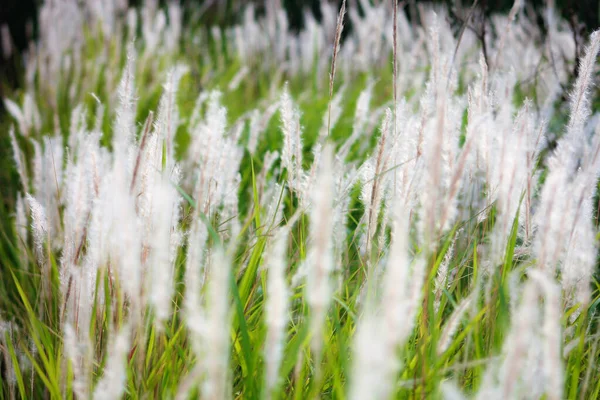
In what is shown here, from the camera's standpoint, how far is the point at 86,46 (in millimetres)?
4395

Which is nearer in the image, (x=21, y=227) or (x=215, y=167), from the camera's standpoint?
(x=215, y=167)

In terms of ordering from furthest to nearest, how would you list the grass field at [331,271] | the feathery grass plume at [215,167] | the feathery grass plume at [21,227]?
the feathery grass plume at [21,227]
the feathery grass plume at [215,167]
the grass field at [331,271]

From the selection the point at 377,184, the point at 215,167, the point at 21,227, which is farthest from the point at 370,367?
the point at 21,227

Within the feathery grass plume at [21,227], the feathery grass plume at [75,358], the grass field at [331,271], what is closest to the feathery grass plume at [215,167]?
the grass field at [331,271]

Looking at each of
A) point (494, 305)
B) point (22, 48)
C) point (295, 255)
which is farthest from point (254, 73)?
point (494, 305)

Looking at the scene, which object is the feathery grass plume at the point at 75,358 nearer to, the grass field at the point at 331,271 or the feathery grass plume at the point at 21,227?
the grass field at the point at 331,271

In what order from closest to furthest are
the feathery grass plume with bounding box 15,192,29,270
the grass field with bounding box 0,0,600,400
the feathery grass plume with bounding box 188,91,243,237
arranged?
1. the grass field with bounding box 0,0,600,400
2. the feathery grass plume with bounding box 188,91,243,237
3. the feathery grass plume with bounding box 15,192,29,270

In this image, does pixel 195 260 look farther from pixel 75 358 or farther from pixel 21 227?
pixel 21 227

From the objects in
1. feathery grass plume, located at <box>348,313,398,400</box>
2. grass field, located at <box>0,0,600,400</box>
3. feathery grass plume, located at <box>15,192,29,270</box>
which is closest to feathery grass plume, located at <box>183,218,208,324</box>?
grass field, located at <box>0,0,600,400</box>

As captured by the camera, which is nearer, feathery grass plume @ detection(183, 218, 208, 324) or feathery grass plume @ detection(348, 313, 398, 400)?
feathery grass plume @ detection(348, 313, 398, 400)

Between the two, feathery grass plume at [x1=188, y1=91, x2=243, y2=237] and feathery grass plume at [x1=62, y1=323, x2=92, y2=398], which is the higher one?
feathery grass plume at [x1=188, y1=91, x2=243, y2=237]

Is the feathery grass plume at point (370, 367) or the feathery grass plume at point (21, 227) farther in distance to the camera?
the feathery grass plume at point (21, 227)

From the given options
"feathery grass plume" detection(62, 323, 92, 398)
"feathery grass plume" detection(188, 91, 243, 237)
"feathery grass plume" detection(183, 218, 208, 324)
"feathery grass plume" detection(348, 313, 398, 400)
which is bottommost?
"feathery grass plume" detection(62, 323, 92, 398)

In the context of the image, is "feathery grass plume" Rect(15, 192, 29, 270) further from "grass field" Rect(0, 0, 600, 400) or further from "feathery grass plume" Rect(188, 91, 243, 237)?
"feathery grass plume" Rect(188, 91, 243, 237)
